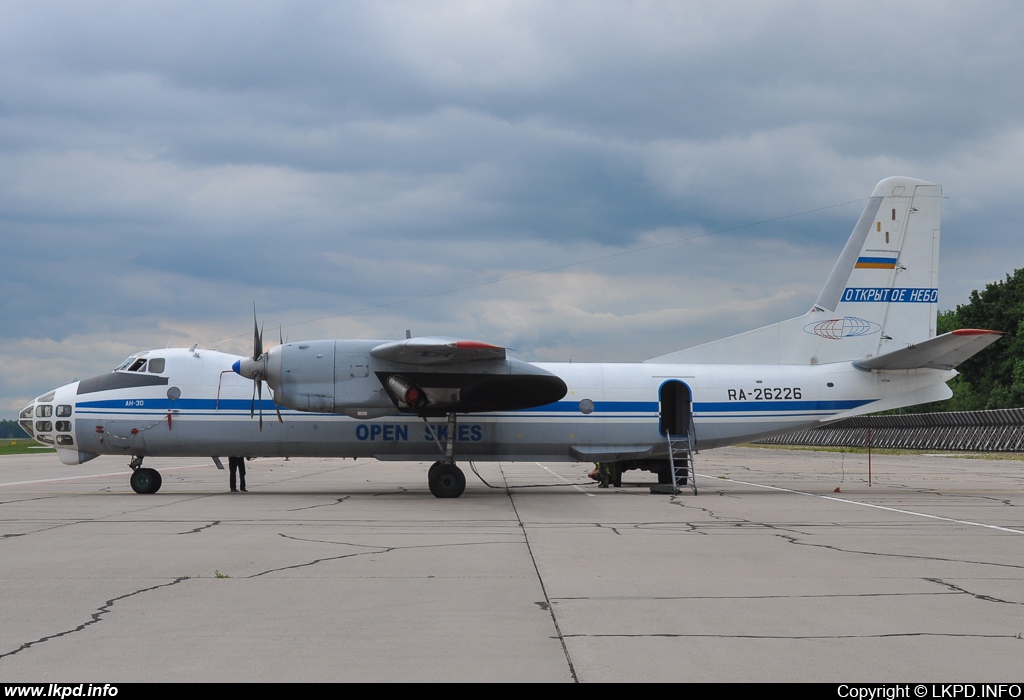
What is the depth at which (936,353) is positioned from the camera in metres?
20.7

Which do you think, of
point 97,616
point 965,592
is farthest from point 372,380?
A: point 965,592

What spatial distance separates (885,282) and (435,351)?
12049 millimetres

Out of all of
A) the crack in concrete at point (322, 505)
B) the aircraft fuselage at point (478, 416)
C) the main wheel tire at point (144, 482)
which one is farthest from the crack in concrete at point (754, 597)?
the main wheel tire at point (144, 482)

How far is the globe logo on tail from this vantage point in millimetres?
22219

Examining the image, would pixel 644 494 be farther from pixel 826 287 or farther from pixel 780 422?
pixel 826 287

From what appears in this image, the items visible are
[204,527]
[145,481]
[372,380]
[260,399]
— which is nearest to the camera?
[204,527]

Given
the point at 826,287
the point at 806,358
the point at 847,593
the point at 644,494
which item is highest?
the point at 826,287

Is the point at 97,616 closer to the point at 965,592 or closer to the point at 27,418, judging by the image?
the point at 965,592

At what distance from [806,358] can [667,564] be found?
45.4 ft

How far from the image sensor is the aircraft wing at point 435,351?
716 inches

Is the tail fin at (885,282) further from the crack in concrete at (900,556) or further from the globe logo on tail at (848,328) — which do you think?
the crack in concrete at (900,556)

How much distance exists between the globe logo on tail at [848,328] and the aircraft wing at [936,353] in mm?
801
